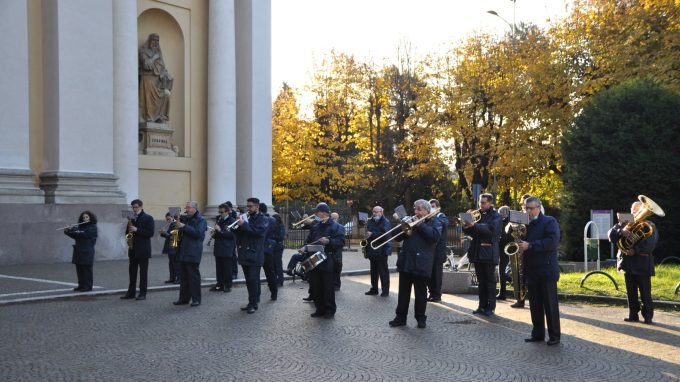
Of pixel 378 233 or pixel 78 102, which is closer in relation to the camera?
pixel 378 233

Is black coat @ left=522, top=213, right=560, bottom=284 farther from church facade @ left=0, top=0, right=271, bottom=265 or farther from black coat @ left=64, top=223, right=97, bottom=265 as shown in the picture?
church facade @ left=0, top=0, right=271, bottom=265

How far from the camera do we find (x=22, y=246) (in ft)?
65.9

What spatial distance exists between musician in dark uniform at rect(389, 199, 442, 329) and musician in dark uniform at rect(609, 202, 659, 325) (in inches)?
124

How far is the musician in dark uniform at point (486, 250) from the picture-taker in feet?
41.3

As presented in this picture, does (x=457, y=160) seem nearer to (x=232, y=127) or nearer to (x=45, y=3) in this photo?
(x=232, y=127)

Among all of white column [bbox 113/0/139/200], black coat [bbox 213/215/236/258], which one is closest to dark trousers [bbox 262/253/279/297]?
black coat [bbox 213/215/236/258]

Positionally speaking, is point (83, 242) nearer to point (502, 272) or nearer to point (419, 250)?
point (419, 250)

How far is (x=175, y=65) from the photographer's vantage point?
93.5 ft

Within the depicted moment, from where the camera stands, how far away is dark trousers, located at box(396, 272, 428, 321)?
1125 cm

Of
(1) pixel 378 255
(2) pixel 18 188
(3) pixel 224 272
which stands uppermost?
(2) pixel 18 188

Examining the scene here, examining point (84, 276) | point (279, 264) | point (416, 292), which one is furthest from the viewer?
point (279, 264)

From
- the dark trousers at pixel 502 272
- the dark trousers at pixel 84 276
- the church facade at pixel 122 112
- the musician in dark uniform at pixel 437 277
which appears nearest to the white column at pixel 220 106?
the church facade at pixel 122 112

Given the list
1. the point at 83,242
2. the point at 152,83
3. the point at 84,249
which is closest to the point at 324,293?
the point at 84,249

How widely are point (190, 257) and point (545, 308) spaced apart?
256 inches
